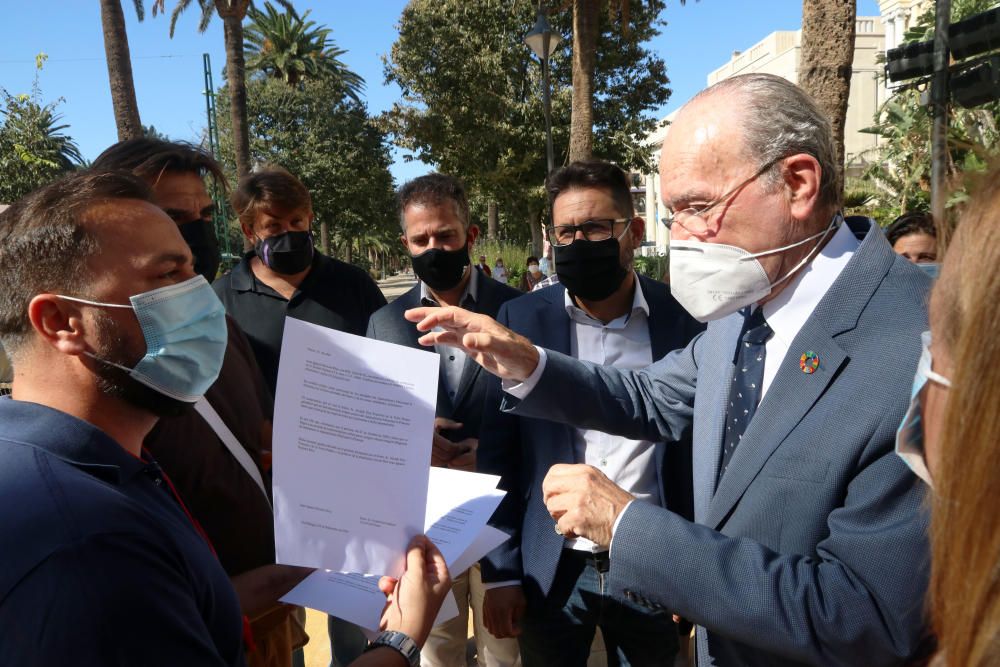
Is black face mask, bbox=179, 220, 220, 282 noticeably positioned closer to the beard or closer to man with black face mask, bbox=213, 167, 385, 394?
man with black face mask, bbox=213, 167, 385, 394

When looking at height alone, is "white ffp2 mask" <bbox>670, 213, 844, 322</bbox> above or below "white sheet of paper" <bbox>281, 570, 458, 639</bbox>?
above

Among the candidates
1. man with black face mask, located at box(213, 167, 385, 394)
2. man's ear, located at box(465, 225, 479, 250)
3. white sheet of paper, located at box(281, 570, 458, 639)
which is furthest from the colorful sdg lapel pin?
man with black face mask, located at box(213, 167, 385, 394)

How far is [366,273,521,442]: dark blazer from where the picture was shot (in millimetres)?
3031

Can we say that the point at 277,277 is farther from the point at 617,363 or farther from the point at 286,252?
the point at 617,363

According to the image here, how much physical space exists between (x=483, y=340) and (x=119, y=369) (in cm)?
92

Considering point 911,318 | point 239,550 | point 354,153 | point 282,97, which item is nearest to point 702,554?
point 911,318

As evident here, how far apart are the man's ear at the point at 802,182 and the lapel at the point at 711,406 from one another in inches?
13.9

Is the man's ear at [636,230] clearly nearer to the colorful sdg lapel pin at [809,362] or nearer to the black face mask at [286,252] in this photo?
the colorful sdg lapel pin at [809,362]

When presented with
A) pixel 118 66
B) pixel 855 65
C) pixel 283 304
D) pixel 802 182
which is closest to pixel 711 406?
pixel 802 182

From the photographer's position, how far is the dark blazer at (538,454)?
2.43 m

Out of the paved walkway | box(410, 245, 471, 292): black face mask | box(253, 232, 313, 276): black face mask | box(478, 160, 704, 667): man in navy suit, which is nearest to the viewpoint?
box(478, 160, 704, 667): man in navy suit

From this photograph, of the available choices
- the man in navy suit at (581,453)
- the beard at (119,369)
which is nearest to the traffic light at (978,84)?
the man in navy suit at (581,453)

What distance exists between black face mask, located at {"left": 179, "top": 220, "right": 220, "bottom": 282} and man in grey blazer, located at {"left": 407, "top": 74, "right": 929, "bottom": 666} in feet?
4.94

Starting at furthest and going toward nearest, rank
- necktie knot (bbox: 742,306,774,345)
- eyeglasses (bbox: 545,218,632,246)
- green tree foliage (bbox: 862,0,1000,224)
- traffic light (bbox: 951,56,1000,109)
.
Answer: green tree foliage (bbox: 862,0,1000,224) → traffic light (bbox: 951,56,1000,109) → eyeglasses (bbox: 545,218,632,246) → necktie knot (bbox: 742,306,774,345)
